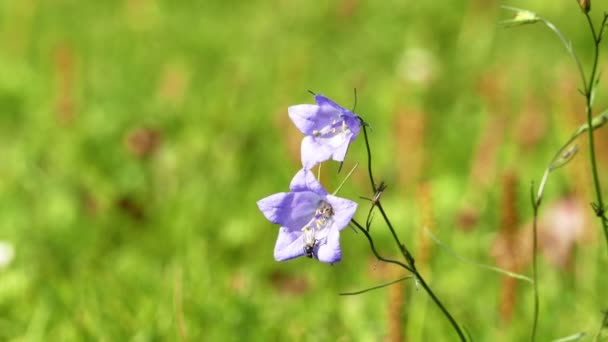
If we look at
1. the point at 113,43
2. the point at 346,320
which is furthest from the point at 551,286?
the point at 113,43

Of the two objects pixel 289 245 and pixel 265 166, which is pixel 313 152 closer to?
pixel 289 245

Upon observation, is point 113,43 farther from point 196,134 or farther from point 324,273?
point 324,273

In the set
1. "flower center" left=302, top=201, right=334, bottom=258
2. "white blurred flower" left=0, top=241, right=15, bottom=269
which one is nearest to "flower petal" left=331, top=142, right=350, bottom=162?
"flower center" left=302, top=201, right=334, bottom=258

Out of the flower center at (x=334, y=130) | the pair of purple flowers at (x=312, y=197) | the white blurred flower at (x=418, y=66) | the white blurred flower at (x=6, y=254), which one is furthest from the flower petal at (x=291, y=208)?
the white blurred flower at (x=418, y=66)

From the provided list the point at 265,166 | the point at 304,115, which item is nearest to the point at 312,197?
the point at 304,115

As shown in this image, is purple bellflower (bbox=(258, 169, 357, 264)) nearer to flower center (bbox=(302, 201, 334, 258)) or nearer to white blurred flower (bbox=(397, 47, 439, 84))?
flower center (bbox=(302, 201, 334, 258))
